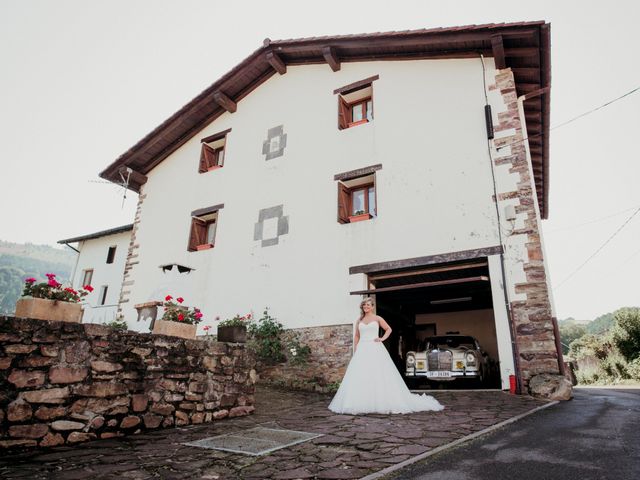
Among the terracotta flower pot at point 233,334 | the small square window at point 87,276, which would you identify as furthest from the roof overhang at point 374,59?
the small square window at point 87,276

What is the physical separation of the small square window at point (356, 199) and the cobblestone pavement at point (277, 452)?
16.3 feet

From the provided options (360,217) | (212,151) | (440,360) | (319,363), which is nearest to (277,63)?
(212,151)

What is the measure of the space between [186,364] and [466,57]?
846 cm

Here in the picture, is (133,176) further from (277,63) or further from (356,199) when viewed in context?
(356,199)

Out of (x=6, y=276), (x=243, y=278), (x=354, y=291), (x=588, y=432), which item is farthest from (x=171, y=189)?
(x=6, y=276)

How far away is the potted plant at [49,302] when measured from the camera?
12.6 ft

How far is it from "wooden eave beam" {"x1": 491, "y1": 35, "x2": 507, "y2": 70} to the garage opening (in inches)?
166

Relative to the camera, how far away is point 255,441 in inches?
148

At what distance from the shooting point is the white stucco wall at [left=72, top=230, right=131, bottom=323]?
18781 millimetres

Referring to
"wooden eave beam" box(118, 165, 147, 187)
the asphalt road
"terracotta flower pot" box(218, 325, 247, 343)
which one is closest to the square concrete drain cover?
the asphalt road

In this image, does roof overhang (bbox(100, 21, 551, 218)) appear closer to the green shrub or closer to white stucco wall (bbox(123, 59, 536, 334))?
white stucco wall (bbox(123, 59, 536, 334))

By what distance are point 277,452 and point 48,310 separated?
269cm

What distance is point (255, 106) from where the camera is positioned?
1215 cm

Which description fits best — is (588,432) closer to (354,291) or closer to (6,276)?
(354,291)
